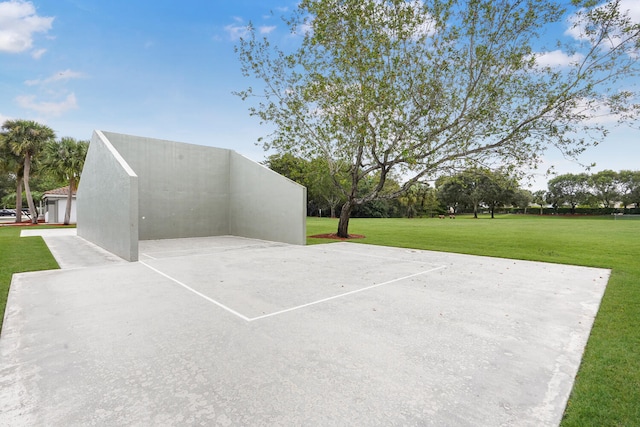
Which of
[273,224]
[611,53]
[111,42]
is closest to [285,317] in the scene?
[273,224]

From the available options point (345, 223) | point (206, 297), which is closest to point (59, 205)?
point (345, 223)

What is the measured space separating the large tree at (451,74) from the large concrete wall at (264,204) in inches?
121

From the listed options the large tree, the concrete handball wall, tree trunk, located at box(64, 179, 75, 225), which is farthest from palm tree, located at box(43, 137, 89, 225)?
the large tree

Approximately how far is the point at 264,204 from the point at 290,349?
432 inches

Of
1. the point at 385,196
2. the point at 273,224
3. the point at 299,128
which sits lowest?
the point at 273,224

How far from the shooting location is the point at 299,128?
13562 millimetres

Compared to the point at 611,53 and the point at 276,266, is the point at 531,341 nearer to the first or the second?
the point at 276,266

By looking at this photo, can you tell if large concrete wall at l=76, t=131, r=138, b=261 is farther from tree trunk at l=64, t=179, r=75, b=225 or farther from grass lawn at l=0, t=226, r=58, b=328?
tree trunk at l=64, t=179, r=75, b=225

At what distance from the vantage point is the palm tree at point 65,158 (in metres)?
22.6

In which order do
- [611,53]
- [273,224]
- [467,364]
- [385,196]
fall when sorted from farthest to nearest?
[385,196] → [273,224] → [611,53] → [467,364]

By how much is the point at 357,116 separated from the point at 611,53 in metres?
8.67

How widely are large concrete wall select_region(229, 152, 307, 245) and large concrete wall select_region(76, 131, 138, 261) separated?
218 inches

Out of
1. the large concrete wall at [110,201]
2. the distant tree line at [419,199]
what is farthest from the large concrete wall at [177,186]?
the distant tree line at [419,199]

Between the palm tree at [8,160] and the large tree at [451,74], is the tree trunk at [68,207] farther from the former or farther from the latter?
the large tree at [451,74]
